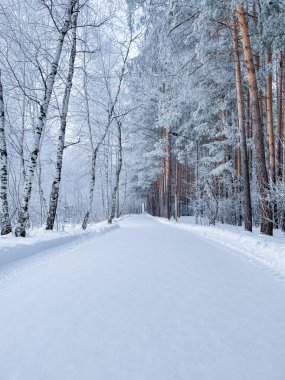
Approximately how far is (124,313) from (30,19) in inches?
536

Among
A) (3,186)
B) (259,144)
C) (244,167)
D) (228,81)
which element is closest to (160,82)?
(228,81)

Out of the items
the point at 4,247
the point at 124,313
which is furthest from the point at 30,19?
the point at 124,313

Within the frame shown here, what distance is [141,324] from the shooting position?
8.16 ft

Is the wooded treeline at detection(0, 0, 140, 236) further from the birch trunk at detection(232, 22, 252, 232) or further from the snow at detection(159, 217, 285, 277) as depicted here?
the snow at detection(159, 217, 285, 277)

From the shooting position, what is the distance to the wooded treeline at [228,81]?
967 centimetres

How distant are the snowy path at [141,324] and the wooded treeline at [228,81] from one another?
4.81m

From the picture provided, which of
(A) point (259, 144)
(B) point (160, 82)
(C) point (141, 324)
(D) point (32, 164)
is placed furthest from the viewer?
(B) point (160, 82)

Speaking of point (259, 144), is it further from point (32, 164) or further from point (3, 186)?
point (3, 186)

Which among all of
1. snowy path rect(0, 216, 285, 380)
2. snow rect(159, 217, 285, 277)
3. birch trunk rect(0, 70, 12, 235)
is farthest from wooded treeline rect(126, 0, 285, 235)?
birch trunk rect(0, 70, 12, 235)

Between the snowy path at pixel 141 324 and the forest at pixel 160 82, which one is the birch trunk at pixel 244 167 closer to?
the forest at pixel 160 82

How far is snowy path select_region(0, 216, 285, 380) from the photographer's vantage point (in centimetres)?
181

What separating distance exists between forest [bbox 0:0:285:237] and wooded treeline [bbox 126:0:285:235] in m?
0.05

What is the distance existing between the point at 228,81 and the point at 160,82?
4118mm

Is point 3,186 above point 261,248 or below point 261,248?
above
